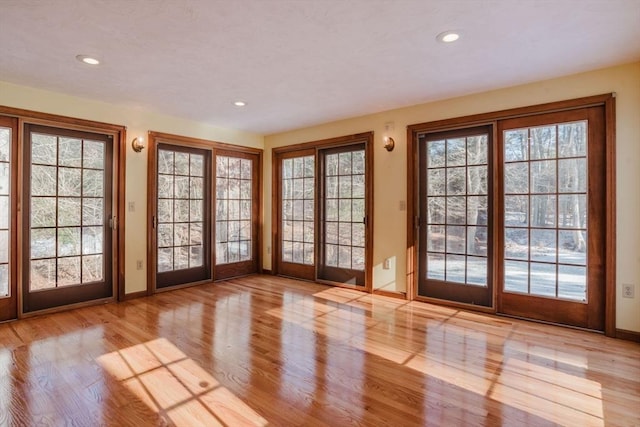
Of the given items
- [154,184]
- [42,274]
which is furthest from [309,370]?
[154,184]

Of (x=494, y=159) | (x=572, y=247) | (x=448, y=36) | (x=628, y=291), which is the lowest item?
(x=628, y=291)

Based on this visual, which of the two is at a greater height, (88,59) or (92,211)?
(88,59)

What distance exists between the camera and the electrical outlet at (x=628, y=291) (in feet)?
10.1

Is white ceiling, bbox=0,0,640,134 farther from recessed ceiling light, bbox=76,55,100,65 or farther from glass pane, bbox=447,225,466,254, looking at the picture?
glass pane, bbox=447,225,466,254

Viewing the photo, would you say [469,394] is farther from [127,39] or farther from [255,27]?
[127,39]

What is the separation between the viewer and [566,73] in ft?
10.9

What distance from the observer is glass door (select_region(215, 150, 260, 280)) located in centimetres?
554

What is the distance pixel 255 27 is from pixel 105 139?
2.93m

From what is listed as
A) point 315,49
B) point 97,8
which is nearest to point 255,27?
point 315,49

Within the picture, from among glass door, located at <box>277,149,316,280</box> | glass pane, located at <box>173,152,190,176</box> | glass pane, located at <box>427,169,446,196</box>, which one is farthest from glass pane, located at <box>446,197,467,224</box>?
glass pane, located at <box>173,152,190,176</box>

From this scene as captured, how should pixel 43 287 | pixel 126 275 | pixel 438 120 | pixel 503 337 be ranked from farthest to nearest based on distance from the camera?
pixel 126 275 < pixel 438 120 < pixel 43 287 < pixel 503 337

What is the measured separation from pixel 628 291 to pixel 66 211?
19.2 feet

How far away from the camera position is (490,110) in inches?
151

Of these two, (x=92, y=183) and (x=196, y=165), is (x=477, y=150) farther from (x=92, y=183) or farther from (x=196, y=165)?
(x=92, y=183)
